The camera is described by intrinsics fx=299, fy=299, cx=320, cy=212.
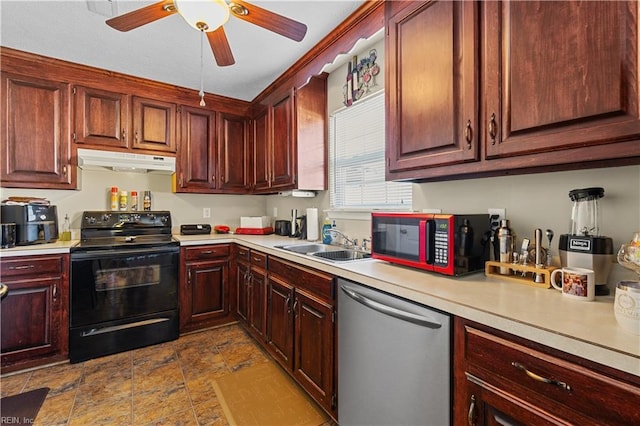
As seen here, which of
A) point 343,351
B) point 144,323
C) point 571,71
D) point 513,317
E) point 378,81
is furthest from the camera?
point 144,323

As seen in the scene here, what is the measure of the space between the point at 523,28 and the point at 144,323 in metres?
3.16

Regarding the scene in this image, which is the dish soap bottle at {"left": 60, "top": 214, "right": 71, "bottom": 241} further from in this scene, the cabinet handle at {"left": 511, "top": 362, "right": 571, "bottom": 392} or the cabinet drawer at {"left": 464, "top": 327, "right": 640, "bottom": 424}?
the cabinet handle at {"left": 511, "top": 362, "right": 571, "bottom": 392}

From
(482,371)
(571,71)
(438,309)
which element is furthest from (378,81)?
(482,371)

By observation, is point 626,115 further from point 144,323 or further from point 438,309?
point 144,323

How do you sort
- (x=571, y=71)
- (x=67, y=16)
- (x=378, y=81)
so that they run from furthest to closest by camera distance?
1. (x=378, y=81)
2. (x=67, y=16)
3. (x=571, y=71)

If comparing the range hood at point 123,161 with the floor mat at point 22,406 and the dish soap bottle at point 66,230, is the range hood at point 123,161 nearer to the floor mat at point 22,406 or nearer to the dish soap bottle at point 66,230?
the dish soap bottle at point 66,230

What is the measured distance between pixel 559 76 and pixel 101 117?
11.1 ft

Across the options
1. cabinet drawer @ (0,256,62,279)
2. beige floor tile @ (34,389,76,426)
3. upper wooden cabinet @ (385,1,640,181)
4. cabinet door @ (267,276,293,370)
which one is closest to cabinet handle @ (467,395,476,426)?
upper wooden cabinet @ (385,1,640,181)

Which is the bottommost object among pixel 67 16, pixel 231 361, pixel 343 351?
pixel 231 361

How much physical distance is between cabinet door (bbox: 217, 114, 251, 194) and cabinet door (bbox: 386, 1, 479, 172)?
89.8 inches

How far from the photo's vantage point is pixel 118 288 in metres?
2.50

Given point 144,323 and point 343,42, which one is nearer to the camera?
point 343,42

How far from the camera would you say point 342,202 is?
2641mm

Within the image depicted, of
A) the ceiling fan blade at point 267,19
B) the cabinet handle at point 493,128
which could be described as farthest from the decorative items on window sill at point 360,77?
the cabinet handle at point 493,128
